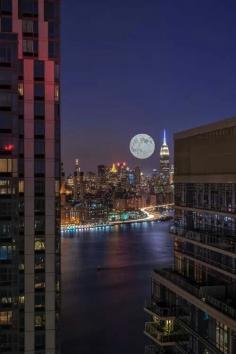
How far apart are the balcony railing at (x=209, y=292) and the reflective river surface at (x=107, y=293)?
32.6 feet

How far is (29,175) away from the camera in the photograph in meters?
14.4

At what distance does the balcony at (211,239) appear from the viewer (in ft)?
41.8

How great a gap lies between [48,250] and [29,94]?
4174 millimetres

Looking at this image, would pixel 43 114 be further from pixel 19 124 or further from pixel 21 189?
pixel 21 189

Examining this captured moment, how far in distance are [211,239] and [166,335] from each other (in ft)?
9.77

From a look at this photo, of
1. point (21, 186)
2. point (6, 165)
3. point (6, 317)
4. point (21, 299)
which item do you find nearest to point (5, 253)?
point (21, 299)

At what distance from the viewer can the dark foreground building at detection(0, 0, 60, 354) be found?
13.8 metres

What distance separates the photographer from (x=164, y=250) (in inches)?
2557

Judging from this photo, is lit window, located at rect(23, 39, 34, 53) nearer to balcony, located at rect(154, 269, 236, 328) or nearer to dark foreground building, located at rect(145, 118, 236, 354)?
dark foreground building, located at rect(145, 118, 236, 354)

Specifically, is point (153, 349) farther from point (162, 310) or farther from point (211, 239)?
point (211, 239)

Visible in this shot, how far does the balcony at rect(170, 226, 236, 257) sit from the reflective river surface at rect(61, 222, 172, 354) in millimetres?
9969

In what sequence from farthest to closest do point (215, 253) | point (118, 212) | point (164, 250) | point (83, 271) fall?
point (118, 212) → point (164, 250) → point (83, 271) → point (215, 253)

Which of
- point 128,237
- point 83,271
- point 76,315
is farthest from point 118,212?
point 76,315

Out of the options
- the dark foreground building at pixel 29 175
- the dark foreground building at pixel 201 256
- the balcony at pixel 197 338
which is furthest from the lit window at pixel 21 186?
the balcony at pixel 197 338
